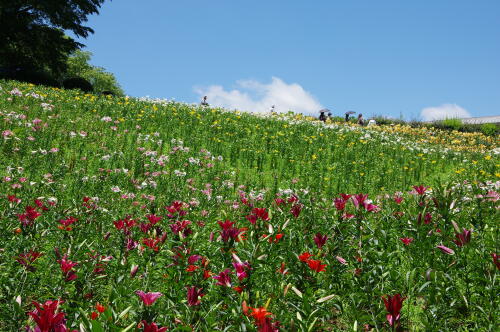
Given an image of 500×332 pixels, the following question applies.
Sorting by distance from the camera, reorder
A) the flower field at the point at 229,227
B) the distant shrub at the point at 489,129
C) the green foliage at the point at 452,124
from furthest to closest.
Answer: the green foliage at the point at 452,124, the distant shrub at the point at 489,129, the flower field at the point at 229,227

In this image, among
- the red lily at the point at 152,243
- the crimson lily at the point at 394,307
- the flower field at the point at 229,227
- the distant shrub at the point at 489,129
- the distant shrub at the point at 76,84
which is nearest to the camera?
the crimson lily at the point at 394,307

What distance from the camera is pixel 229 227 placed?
2.78 metres

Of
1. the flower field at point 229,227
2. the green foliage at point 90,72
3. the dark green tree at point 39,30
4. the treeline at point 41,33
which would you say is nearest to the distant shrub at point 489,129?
the flower field at point 229,227

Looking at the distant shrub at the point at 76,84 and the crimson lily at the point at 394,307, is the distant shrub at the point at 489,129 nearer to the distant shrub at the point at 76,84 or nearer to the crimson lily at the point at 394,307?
the distant shrub at the point at 76,84

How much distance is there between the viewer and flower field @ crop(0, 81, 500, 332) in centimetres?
245

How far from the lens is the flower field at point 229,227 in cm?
245

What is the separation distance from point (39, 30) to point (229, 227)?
30238mm

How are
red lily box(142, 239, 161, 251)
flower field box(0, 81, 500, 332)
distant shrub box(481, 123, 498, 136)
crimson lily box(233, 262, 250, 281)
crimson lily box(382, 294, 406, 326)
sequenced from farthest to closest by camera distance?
distant shrub box(481, 123, 498, 136), red lily box(142, 239, 161, 251), flower field box(0, 81, 500, 332), crimson lily box(233, 262, 250, 281), crimson lily box(382, 294, 406, 326)

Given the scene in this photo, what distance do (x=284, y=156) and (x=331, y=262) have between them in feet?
28.5

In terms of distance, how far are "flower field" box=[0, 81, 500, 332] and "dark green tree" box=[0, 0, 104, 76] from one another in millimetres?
14285

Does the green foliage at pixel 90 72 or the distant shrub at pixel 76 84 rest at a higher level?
the green foliage at pixel 90 72

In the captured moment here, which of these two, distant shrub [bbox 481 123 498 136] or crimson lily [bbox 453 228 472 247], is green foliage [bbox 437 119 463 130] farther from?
crimson lily [bbox 453 228 472 247]

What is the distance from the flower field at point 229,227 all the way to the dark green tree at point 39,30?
14.3 m

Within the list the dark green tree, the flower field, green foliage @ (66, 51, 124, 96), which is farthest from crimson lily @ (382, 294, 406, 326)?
green foliage @ (66, 51, 124, 96)
